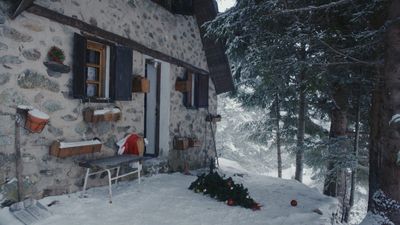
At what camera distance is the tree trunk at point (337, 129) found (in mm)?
6734

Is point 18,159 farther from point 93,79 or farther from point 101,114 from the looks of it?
point 93,79

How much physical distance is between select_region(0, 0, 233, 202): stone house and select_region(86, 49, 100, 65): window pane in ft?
0.06

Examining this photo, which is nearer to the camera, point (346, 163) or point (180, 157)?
point (346, 163)

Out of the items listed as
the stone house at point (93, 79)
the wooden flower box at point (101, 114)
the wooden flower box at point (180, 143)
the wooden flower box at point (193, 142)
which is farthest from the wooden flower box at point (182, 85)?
the wooden flower box at point (101, 114)

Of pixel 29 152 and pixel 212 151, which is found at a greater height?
pixel 29 152

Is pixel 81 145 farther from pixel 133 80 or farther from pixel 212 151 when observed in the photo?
pixel 212 151

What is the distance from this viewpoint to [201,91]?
8.95 metres

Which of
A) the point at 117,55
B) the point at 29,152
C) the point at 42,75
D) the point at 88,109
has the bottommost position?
the point at 29,152

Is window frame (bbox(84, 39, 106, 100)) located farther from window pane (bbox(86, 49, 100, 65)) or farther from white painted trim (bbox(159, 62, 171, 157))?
white painted trim (bbox(159, 62, 171, 157))

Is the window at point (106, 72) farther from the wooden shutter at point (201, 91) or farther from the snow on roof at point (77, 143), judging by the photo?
the wooden shutter at point (201, 91)

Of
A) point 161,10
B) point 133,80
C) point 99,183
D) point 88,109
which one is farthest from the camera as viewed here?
point 161,10

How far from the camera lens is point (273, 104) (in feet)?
34.1

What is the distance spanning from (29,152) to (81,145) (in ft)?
2.45

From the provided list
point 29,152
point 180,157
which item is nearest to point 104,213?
point 29,152
